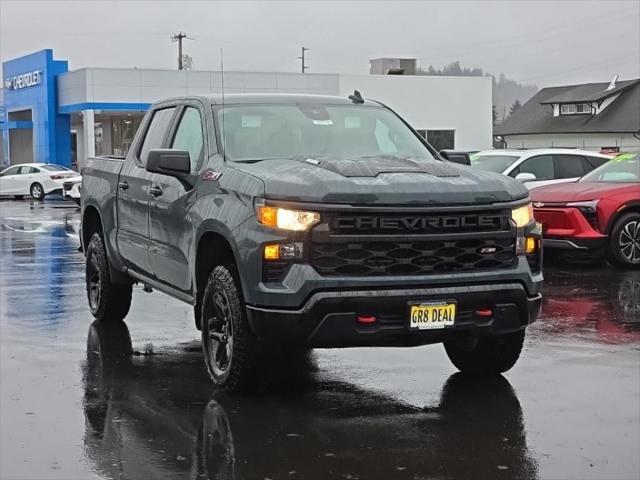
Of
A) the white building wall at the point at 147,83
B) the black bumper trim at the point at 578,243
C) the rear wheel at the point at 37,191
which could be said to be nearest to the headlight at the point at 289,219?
the black bumper trim at the point at 578,243

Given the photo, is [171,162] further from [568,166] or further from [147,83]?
[147,83]

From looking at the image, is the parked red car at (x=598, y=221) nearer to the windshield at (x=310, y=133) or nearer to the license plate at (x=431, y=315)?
the windshield at (x=310, y=133)

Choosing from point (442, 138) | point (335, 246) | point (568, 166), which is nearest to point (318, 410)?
point (335, 246)

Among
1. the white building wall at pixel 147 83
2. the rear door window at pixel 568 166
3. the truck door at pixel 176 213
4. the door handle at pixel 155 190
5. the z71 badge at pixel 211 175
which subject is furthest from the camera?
the white building wall at pixel 147 83

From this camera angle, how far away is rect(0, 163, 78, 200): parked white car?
36781mm

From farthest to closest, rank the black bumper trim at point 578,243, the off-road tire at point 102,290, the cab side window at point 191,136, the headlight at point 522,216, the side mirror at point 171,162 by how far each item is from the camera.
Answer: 1. the black bumper trim at point 578,243
2. the off-road tire at point 102,290
3. the cab side window at point 191,136
4. the side mirror at point 171,162
5. the headlight at point 522,216

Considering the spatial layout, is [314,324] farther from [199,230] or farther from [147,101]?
[147,101]

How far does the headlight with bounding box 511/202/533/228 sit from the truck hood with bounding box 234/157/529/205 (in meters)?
0.08

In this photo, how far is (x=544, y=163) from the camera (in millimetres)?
16578

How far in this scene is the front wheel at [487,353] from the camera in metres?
7.10

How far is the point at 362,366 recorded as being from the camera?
7582mm

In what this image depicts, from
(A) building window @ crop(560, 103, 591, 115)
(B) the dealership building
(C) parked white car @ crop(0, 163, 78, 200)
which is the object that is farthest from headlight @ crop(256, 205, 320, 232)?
(A) building window @ crop(560, 103, 591, 115)

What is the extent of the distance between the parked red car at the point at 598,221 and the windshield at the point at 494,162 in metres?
2.76

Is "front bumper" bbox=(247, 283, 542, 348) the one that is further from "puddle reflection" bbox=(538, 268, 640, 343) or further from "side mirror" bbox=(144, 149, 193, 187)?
"puddle reflection" bbox=(538, 268, 640, 343)
